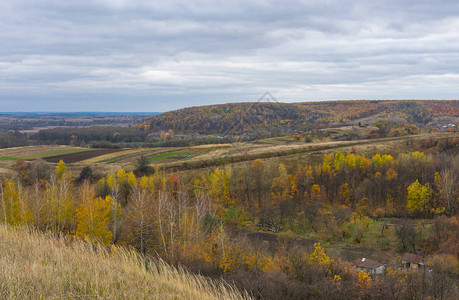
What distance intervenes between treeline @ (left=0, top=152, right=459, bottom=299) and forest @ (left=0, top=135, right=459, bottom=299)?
0.59ft

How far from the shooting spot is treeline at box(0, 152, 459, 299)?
22719 millimetres

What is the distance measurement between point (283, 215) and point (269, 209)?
2.98 m

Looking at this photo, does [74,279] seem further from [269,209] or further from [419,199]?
[419,199]

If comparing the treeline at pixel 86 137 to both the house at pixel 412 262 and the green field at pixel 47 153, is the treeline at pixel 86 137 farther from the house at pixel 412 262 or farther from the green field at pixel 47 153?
the house at pixel 412 262

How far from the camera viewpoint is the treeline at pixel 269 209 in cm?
2272

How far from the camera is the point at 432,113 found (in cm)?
18812

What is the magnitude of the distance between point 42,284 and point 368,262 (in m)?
37.1

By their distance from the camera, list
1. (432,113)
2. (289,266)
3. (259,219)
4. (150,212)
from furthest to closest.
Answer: (432,113), (259,219), (150,212), (289,266)

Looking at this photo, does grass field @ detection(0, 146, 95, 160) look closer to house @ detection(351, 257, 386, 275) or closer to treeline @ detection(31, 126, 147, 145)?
treeline @ detection(31, 126, 147, 145)

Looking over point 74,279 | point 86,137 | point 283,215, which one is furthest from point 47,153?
point 74,279

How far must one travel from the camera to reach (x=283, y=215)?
58156mm

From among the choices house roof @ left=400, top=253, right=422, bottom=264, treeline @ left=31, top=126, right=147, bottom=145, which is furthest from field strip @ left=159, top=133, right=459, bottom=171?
treeline @ left=31, top=126, right=147, bottom=145

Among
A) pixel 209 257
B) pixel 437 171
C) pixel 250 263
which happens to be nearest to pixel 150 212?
pixel 209 257

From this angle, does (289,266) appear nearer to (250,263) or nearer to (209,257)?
(250,263)
